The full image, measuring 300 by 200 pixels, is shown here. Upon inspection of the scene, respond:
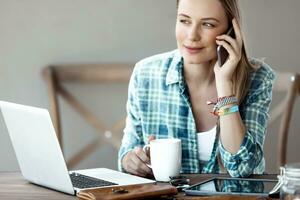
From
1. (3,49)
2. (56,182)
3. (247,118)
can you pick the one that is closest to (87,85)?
(3,49)

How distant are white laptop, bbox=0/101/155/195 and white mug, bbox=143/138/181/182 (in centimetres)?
4

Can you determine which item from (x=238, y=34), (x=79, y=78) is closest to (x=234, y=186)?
(x=238, y=34)

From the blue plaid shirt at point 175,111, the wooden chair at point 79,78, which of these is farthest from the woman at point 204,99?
the wooden chair at point 79,78

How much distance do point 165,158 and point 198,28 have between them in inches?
17.7

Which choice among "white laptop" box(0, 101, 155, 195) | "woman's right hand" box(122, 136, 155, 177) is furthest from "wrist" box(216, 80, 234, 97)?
"white laptop" box(0, 101, 155, 195)

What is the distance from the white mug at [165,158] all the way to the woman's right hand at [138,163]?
69 mm

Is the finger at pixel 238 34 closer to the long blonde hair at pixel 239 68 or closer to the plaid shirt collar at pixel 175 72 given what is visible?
the long blonde hair at pixel 239 68

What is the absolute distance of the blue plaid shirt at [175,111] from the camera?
6.42ft

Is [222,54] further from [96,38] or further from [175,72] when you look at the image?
[96,38]

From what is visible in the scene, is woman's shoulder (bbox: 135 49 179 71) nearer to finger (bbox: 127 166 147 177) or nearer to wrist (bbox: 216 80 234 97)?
wrist (bbox: 216 80 234 97)

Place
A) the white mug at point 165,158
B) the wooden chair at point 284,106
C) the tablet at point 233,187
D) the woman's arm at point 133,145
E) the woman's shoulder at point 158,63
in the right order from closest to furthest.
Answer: the tablet at point 233,187, the white mug at point 165,158, the woman's arm at point 133,145, the woman's shoulder at point 158,63, the wooden chair at point 284,106

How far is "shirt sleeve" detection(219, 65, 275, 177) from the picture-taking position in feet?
5.98

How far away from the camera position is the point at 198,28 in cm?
198

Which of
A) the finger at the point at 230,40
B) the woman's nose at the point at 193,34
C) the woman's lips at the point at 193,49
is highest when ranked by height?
the woman's nose at the point at 193,34
